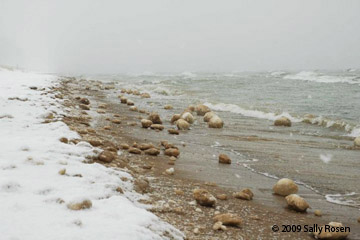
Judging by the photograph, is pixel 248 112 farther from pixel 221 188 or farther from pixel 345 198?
pixel 221 188

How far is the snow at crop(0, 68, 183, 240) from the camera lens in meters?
1.66

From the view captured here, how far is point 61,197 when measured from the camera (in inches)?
81.2

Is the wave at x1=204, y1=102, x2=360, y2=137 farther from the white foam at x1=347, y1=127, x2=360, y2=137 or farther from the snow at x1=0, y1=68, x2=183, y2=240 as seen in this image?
the snow at x1=0, y1=68, x2=183, y2=240

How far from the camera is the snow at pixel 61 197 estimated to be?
166 cm

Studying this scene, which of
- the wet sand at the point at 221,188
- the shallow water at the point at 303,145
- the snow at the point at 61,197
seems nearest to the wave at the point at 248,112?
the shallow water at the point at 303,145

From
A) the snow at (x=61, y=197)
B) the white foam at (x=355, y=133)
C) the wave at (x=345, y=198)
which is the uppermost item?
the snow at (x=61, y=197)

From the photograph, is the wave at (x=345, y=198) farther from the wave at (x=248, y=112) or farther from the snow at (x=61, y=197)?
the wave at (x=248, y=112)

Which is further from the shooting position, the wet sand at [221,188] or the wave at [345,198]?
the wave at [345,198]

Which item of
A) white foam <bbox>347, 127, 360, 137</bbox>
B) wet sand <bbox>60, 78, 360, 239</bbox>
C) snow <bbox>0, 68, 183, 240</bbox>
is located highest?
snow <bbox>0, 68, 183, 240</bbox>

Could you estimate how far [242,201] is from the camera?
3205mm

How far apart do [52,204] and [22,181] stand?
443 millimetres

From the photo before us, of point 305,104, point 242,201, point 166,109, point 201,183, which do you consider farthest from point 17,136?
point 305,104

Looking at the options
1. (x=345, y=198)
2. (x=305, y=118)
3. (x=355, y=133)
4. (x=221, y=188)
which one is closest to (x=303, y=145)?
(x=355, y=133)

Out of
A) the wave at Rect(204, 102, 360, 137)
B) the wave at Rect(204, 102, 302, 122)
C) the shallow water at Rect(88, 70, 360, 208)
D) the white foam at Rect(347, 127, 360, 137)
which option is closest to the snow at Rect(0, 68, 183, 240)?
the shallow water at Rect(88, 70, 360, 208)
